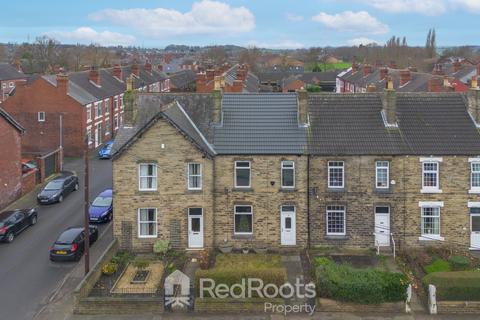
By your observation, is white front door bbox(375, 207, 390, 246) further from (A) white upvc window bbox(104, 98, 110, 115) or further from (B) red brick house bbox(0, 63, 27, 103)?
(B) red brick house bbox(0, 63, 27, 103)

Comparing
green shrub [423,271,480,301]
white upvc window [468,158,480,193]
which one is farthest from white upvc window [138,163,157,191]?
white upvc window [468,158,480,193]

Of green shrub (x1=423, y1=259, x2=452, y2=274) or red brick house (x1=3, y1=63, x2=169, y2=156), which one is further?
red brick house (x1=3, y1=63, x2=169, y2=156)

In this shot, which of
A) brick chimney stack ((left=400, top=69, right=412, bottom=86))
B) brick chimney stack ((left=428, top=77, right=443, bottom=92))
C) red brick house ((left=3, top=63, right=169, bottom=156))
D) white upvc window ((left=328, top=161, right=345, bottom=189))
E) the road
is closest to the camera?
the road

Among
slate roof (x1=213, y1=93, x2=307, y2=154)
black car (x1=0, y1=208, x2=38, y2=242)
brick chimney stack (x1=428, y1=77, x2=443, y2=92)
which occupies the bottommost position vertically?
black car (x1=0, y1=208, x2=38, y2=242)

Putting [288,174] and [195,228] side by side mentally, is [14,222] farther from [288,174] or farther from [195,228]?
[288,174]

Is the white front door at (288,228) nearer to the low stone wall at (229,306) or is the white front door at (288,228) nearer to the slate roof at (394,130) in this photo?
the slate roof at (394,130)

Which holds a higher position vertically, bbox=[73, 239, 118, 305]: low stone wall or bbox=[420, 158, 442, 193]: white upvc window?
bbox=[420, 158, 442, 193]: white upvc window

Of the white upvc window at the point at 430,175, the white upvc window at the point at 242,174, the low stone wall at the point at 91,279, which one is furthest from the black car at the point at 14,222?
the white upvc window at the point at 430,175
